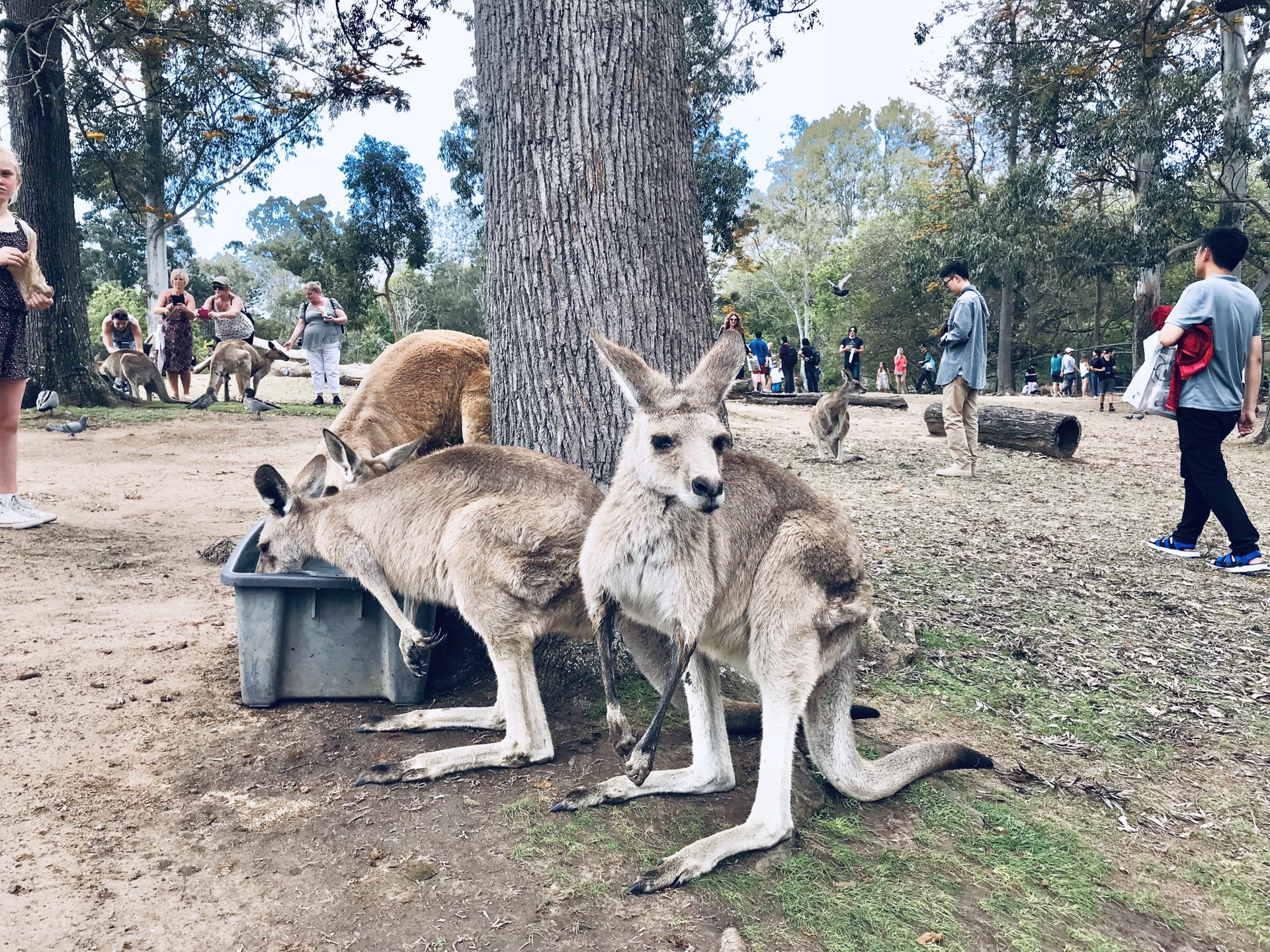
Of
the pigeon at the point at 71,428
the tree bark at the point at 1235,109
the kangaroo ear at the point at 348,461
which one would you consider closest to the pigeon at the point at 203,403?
the pigeon at the point at 71,428

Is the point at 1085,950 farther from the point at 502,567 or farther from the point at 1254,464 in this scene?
the point at 1254,464

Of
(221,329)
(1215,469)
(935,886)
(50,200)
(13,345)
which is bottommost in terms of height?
(935,886)

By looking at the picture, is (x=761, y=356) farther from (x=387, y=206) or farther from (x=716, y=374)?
(x=716, y=374)

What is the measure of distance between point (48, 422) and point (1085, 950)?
33.2 ft

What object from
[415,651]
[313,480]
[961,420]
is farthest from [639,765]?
[961,420]

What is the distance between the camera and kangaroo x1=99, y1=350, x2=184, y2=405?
10750 millimetres

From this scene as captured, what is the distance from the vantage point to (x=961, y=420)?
7.81 m

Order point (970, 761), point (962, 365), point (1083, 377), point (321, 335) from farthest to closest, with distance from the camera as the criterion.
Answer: point (1083, 377) → point (321, 335) → point (962, 365) → point (970, 761)

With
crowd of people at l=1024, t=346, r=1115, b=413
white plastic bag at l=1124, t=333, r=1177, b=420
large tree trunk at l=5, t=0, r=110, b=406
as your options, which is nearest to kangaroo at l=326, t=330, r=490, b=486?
white plastic bag at l=1124, t=333, r=1177, b=420

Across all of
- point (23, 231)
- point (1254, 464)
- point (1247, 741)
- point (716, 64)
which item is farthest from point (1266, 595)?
point (716, 64)

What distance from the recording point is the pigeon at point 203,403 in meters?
10.4

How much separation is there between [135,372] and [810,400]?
1102 centimetres

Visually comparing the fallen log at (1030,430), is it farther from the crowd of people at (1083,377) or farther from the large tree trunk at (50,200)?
the large tree trunk at (50,200)

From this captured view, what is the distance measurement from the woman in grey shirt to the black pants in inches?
323
